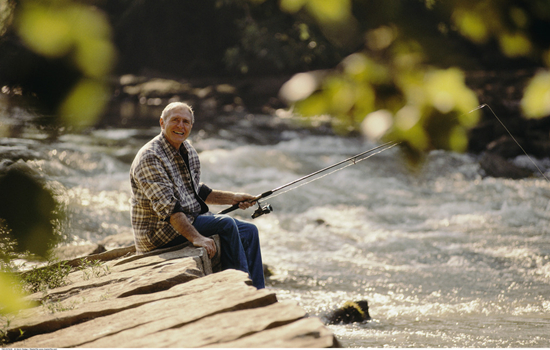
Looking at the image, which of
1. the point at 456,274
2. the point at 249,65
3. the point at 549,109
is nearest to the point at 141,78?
the point at 249,65

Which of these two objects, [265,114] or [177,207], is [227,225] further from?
[265,114]

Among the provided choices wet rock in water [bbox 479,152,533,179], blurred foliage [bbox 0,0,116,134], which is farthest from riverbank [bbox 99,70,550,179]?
blurred foliage [bbox 0,0,116,134]

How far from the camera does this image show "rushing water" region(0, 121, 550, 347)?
4773mm

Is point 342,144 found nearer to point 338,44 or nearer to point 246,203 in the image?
point 246,203

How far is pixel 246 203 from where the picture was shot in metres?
4.05

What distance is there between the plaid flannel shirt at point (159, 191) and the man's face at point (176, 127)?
0.15 feet

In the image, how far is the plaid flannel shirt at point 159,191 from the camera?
3340 millimetres

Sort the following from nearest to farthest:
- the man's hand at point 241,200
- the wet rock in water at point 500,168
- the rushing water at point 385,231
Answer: the man's hand at point 241,200, the rushing water at point 385,231, the wet rock in water at point 500,168

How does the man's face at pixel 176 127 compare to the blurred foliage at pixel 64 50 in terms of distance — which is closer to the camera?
the blurred foliage at pixel 64 50

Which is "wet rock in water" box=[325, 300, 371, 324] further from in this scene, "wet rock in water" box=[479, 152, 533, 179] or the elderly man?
"wet rock in water" box=[479, 152, 533, 179]

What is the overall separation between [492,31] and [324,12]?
0.45 meters

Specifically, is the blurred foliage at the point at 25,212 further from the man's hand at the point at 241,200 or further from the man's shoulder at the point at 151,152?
the man's hand at the point at 241,200

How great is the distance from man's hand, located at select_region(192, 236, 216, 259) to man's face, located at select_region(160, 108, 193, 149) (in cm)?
Result: 70

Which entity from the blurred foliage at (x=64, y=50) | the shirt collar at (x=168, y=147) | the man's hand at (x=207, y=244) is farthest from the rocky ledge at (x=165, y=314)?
the blurred foliage at (x=64, y=50)
